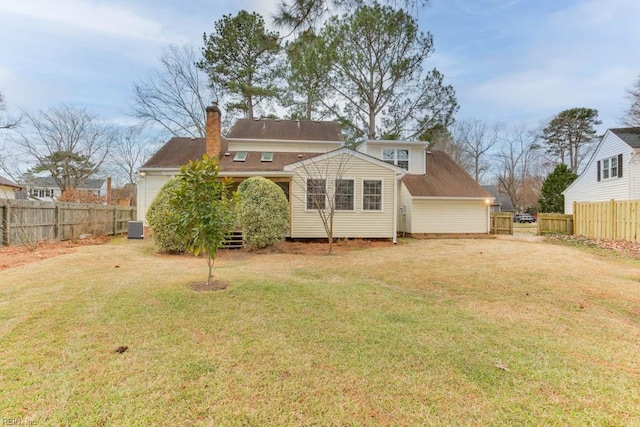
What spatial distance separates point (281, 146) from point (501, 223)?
13.7 m

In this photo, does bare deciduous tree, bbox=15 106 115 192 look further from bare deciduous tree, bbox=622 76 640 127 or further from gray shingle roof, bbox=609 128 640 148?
bare deciduous tree, bbox=622 76 640 127

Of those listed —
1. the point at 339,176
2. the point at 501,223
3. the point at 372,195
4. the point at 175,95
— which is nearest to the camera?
the point at 339,176

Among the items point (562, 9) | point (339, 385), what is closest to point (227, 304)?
point (339, 385)

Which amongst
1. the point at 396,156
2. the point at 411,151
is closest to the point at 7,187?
the point at 396,156

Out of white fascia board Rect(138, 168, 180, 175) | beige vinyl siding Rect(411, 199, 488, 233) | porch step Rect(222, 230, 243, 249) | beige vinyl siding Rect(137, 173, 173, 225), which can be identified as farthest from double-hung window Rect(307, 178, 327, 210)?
beige vinyl siding Rect(137, 173, 173, 225)

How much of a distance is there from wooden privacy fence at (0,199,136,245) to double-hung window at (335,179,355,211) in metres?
10.9

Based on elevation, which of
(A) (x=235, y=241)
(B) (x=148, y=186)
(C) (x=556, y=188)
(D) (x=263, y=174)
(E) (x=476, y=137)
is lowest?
(A) (x=235, y=241)

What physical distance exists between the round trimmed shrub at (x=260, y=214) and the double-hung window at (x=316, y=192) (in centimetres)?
223

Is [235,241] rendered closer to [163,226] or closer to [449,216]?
[163,226]

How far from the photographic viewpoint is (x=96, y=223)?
13.8 metres

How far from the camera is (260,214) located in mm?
9844

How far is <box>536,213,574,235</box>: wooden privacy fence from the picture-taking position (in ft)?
53.3

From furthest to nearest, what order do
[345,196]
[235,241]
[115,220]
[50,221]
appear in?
1. [115,220]
2. [345,196]
3. [50,221]
4. [235,241]

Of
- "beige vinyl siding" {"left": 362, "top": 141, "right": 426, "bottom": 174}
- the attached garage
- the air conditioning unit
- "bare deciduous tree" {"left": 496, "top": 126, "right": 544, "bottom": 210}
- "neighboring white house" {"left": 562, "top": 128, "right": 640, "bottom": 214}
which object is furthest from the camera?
"bare deciduous tree" {"left": 496, "top": 126, "right": 544, "bottom": 210}
